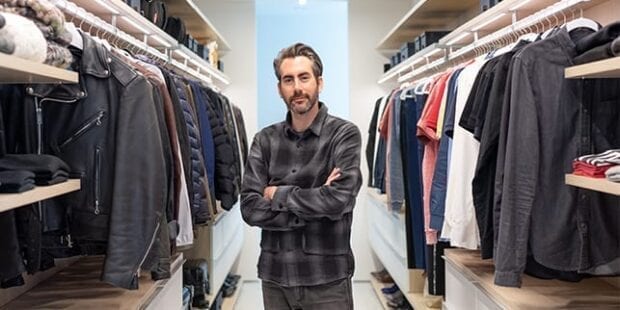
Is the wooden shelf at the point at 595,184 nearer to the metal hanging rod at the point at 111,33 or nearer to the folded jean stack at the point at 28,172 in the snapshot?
the folded jean stack at the point at 28,172

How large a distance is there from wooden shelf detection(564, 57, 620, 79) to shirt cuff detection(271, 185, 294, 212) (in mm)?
971

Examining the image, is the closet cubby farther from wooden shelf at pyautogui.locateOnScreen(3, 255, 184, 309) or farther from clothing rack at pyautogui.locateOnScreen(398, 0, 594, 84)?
wooden shelf at pyautogui.locateOnScreen(3, 255, 184, 309)

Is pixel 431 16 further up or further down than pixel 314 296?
further up

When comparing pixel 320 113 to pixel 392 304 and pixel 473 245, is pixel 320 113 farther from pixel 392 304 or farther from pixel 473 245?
pixel 392 304

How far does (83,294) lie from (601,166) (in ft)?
5.48

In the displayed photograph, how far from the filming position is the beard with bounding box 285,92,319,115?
2.00 metres

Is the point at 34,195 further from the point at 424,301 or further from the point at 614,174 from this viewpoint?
the point at 424,301

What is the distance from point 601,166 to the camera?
54.7 inches

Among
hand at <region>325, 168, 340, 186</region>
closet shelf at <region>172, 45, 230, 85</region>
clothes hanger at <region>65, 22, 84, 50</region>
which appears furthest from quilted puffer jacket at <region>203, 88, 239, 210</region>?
clothes hanger at <region>65, 22, 84, 50</region>

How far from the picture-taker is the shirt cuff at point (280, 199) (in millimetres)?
1925

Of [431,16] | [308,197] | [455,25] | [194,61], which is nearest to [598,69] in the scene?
[308,197]

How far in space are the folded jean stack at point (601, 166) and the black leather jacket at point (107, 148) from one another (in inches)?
46.9

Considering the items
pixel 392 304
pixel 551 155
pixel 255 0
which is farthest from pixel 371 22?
pixel 551 155

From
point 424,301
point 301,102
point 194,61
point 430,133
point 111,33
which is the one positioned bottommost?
point 424,301
